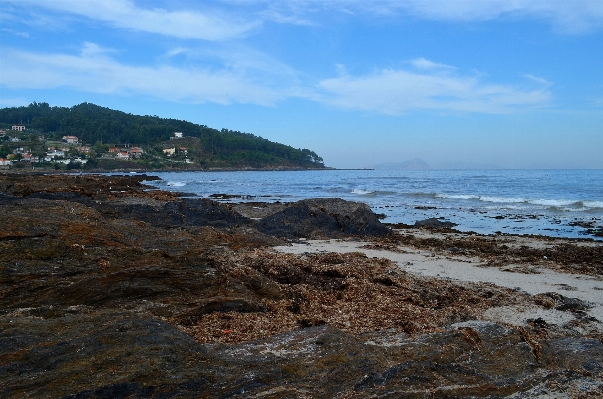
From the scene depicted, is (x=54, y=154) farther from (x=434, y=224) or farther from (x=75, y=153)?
(x=434, y=224)

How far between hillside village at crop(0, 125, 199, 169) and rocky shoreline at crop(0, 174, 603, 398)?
10370cm

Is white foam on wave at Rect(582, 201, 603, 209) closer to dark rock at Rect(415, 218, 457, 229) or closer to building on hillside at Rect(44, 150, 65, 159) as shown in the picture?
dark rock at Rect(415, 218, 457, 229)

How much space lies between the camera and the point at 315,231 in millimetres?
15430

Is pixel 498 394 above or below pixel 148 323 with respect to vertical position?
below

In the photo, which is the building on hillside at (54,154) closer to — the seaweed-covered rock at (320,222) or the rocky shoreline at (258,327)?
the seaweed-covered rock at (320,222)

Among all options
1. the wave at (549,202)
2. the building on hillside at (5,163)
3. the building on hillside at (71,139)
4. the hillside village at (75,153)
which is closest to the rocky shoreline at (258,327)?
the wave at (549,202)

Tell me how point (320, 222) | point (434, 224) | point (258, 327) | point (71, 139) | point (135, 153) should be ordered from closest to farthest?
point (258, 327) → point (320, 222) → point (434, 224) → point (135, 153) → point (71, 139)

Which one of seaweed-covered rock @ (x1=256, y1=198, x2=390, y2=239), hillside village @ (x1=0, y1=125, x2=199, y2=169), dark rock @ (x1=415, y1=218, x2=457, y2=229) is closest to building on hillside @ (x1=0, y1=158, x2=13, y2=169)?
hillside village @ (x1=0, y1=125, x2=199, y2=169)

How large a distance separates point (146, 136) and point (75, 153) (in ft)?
144

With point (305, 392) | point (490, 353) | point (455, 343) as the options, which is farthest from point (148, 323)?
point (490, 353)

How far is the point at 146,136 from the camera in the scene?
164375 millimetres

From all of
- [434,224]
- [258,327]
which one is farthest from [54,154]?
[258,327]

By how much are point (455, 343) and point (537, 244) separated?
463 inches

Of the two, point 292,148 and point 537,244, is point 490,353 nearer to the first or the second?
point 537,244
